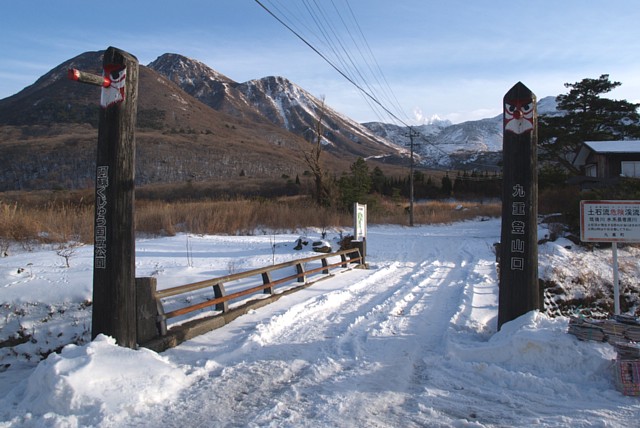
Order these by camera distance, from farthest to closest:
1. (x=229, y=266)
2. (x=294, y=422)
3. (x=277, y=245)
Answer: (x=277, y=245) < (x=229, y=266) < (x=294, y=422)

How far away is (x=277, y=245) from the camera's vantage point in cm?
1578

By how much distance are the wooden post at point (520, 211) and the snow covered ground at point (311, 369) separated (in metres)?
0.39

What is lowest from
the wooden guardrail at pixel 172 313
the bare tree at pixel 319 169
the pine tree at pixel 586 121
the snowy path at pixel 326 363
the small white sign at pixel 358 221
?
the snowy path at pixel 326 363

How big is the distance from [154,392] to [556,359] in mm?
3845

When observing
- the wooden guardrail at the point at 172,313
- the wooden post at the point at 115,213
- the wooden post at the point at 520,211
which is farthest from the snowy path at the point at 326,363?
the wooden post at the point at 520,211

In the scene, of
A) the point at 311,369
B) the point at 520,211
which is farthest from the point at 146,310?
the point at 520,211

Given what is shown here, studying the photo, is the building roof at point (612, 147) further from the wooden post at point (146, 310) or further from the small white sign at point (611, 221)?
the wooden post at point (146, 310)

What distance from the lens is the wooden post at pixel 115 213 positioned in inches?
197

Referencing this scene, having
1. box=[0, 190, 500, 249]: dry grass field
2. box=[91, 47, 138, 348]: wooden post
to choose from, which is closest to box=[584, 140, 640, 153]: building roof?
box=[0, 190, 500, 249]: dry grass field

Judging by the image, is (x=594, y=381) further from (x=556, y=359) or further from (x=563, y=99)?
(x=563, y=99)

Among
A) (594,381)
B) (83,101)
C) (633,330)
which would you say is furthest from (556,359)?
(83,101)

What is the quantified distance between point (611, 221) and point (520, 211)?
1.59 m

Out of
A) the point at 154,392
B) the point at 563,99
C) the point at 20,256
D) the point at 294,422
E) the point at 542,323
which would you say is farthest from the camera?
the point at 563,99

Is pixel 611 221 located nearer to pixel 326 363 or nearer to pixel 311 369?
pixel 326 363
